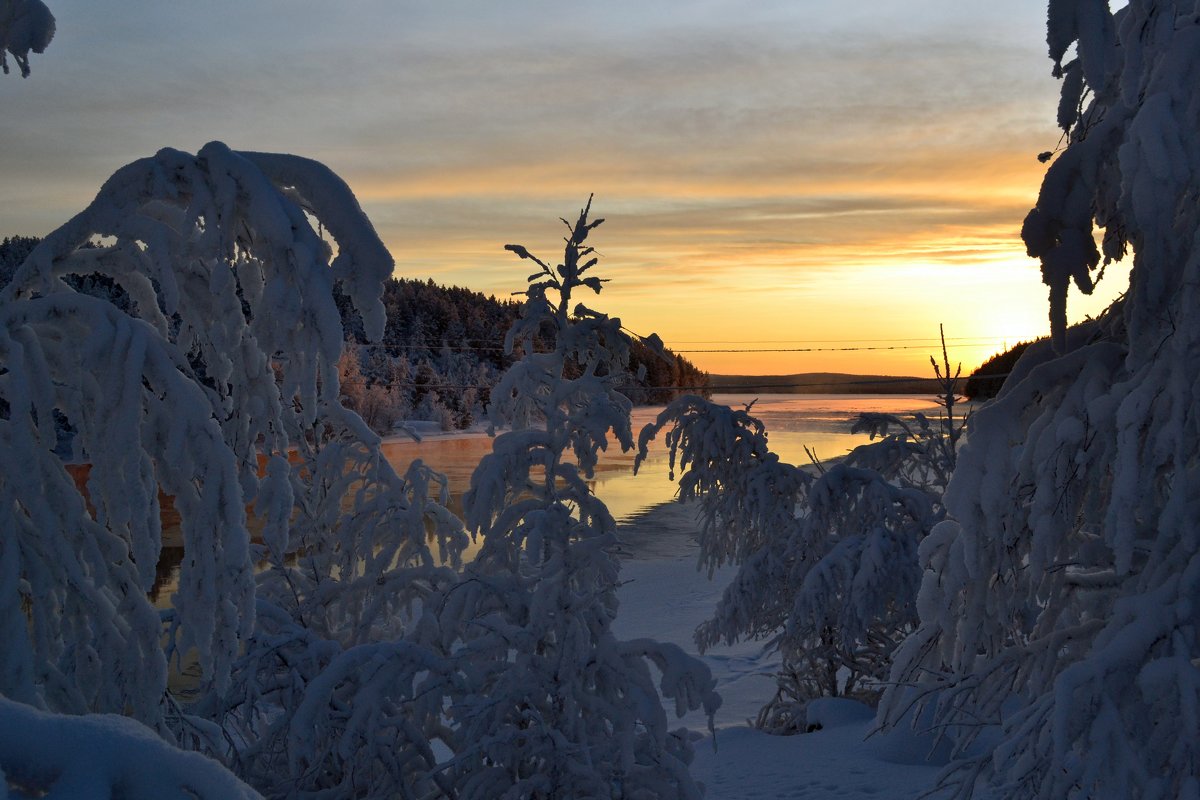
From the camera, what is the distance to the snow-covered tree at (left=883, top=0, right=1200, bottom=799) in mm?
3521

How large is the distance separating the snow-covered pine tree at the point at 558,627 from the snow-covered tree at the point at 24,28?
3318 mm

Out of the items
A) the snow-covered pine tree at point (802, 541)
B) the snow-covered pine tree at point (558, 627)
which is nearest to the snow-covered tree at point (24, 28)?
the snow-covered pine tree at point (558, 627)

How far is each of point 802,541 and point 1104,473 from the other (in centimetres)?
719

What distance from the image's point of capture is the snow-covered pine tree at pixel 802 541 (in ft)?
34.6

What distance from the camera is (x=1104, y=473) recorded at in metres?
4.27

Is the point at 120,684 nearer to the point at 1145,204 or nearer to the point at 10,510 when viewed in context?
the point at 10,510

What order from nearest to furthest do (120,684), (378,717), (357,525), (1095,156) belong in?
1. (120,684)
2. (1095,156)
3. (378,717)
4. (357,525)

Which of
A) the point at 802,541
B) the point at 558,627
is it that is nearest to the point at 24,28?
the point at 558,627

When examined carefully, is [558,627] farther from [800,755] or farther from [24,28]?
[800,755]

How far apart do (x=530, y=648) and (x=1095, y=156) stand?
12.1 feet

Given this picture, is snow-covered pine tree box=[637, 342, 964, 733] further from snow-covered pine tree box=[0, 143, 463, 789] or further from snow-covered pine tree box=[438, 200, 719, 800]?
snow-covered pine tree box=[0, 143, 463, 789]

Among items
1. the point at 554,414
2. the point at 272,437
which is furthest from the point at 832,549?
the point at 272,437

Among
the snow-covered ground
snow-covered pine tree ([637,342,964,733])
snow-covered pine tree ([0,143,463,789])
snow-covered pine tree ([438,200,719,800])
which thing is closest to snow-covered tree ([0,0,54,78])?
snow-covered pine tree ([0,143,463,789])

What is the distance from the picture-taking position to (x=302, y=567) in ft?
35.0
